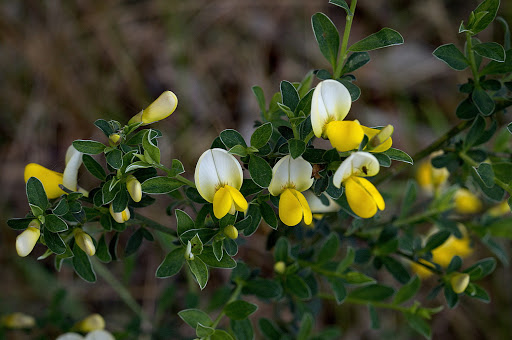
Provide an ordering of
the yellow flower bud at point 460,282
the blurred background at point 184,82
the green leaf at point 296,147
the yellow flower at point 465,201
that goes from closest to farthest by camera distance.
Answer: the green leaf at point 296,147 → the yellow flower bud at point 460,282 → the yellow flower at point 465,201 → the blurred background at point 184,82

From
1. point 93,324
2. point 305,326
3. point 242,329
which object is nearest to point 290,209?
point 242,329

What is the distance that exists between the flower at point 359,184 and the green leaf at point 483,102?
0.27 meters

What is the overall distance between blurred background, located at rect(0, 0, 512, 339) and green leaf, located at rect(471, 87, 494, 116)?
134 cm

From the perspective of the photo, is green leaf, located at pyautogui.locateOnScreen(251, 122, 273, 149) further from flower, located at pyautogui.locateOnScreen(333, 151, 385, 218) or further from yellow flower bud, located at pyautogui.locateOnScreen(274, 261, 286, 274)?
yellow flower bud, located at pyautogui.locateOnScreen(274, 261, 286, 274)

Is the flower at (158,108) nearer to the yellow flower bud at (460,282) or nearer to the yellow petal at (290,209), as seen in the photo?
the yellow petal at (290,209)

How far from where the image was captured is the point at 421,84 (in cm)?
261

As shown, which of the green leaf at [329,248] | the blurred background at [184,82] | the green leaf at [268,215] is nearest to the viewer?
the green leaf at [268,215]

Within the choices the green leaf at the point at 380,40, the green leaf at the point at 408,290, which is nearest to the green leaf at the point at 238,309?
the green leaf at the point at 408,290

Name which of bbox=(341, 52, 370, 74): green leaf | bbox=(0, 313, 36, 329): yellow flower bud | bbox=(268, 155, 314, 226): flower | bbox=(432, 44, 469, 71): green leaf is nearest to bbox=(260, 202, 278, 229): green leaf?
bbox=(268, 155, 314, 226): flower

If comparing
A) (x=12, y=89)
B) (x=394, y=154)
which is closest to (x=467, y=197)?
(x=394, y=154)

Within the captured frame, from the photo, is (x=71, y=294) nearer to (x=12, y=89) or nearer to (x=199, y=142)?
(x=199, y=142)

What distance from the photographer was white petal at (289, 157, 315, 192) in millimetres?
848

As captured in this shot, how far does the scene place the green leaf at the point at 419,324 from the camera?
3.76 feet

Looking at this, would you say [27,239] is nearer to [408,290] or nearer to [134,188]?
[134,188]
